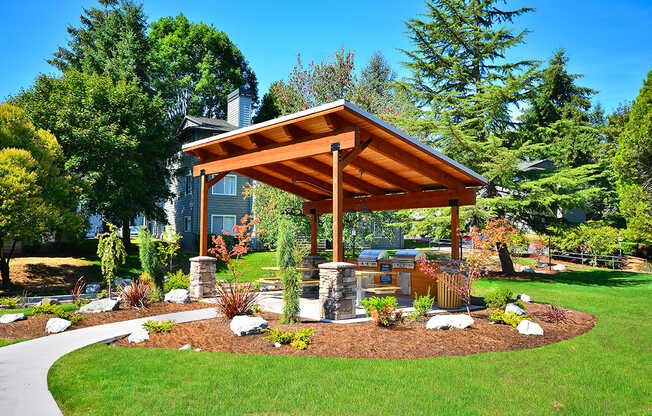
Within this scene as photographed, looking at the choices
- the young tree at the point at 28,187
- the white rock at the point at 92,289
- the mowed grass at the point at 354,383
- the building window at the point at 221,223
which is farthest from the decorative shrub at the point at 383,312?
the building window at the point at 221,223

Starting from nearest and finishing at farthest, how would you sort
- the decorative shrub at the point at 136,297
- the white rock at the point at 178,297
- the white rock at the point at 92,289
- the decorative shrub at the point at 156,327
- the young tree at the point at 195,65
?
the decorative shrub at the point at 156,327 → the decorative shrub at the point at 136,297 → the white rock at the point at 178,297 → the white rock at the point at 92,289 → the young tree at the point at 195,65

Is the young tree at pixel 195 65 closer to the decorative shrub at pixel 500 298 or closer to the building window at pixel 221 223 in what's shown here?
the building window at pixel 221 223

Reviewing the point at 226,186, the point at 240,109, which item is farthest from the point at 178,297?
the point at 240,109

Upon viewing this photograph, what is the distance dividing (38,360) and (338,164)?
17.9 ft

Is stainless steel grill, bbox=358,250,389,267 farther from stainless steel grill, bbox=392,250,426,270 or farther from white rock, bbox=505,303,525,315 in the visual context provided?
white rock, bbox=505,303,525,315

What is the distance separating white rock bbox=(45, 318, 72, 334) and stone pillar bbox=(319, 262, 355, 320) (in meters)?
4.44

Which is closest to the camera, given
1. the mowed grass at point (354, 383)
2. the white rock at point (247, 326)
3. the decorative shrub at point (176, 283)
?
the mowed grass at point (354, 383)

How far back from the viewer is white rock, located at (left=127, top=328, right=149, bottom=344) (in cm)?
650

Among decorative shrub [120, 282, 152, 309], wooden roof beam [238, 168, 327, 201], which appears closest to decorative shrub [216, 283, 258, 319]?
decorative shrub [120, 282, 152, 309]

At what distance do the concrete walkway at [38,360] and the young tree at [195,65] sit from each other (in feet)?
85.7

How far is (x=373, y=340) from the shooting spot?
6.41 metres

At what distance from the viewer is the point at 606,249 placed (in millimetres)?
22781

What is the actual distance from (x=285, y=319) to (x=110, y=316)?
11.9 feet

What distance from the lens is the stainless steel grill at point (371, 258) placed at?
1193 cm
